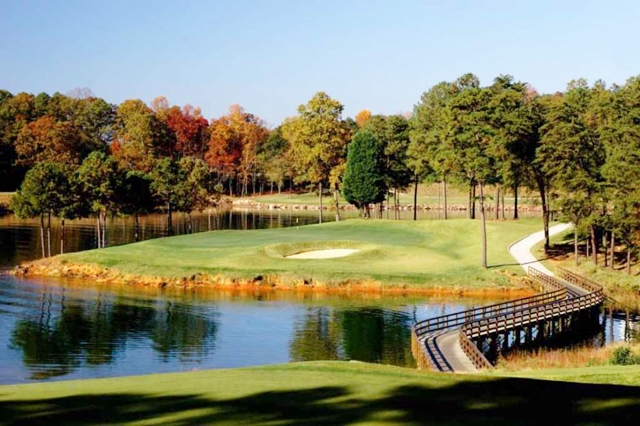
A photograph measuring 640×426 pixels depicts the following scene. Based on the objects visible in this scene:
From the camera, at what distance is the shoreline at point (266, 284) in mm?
59000

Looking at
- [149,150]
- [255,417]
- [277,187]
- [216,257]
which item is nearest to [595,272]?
[216,257]

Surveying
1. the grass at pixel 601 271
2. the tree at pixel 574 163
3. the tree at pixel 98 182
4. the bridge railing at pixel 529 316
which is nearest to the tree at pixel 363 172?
the grass at pixel 601 271

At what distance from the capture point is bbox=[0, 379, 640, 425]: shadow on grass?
15086 mm

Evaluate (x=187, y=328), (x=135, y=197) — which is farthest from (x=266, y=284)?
(x=135, y=197)

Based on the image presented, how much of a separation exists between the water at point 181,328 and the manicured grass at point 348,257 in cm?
407

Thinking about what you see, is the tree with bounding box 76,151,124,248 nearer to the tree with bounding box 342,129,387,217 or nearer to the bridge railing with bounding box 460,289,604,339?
the tree with bounding box 342,129,387,217

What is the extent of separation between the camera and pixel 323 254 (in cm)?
7169

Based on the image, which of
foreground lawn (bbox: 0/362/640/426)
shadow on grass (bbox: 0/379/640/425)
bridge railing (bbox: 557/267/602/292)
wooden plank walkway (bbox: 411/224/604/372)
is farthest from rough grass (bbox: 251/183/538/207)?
shadow on grass (bbox: 0/379/640/425)

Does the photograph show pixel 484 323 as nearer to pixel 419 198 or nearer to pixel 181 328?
pixel 181 328

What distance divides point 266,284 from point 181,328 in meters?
16.1

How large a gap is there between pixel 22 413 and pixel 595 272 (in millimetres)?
53897

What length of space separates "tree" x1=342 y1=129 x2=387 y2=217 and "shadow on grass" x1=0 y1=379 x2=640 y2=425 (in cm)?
8523

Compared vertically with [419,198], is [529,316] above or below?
below

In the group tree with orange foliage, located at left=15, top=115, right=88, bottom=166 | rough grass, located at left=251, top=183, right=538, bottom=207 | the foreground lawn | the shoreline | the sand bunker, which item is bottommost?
the shoreline
